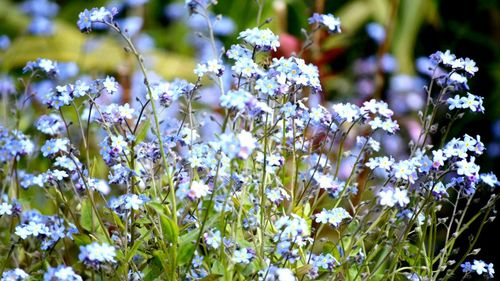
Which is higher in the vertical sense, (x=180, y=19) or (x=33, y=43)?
(x=180, y=19)

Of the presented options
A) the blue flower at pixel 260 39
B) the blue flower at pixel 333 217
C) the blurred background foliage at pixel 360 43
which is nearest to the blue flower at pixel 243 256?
the blue flower at pixel 333 217

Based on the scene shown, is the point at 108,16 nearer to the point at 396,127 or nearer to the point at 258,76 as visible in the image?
the point at 258,76

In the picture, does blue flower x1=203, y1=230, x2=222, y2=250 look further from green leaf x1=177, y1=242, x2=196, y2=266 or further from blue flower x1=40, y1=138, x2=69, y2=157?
blue flower x1=40, y1=138, x2=69, y2=157

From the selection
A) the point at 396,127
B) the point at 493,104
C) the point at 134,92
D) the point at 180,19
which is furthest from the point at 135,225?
the point at 180,19

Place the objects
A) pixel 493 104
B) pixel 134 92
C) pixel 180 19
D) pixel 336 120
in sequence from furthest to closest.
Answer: pixel 180 19, pixel 493 104, pixel 134 92, pixel 336 120

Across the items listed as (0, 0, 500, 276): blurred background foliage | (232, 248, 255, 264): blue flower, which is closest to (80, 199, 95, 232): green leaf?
(232, 248, 255, 264): blue flower

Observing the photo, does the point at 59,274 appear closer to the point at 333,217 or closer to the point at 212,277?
the point at 212,277

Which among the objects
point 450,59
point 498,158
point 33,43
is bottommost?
point 450,59

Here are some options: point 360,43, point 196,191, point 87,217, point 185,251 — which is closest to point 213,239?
point 185,251
